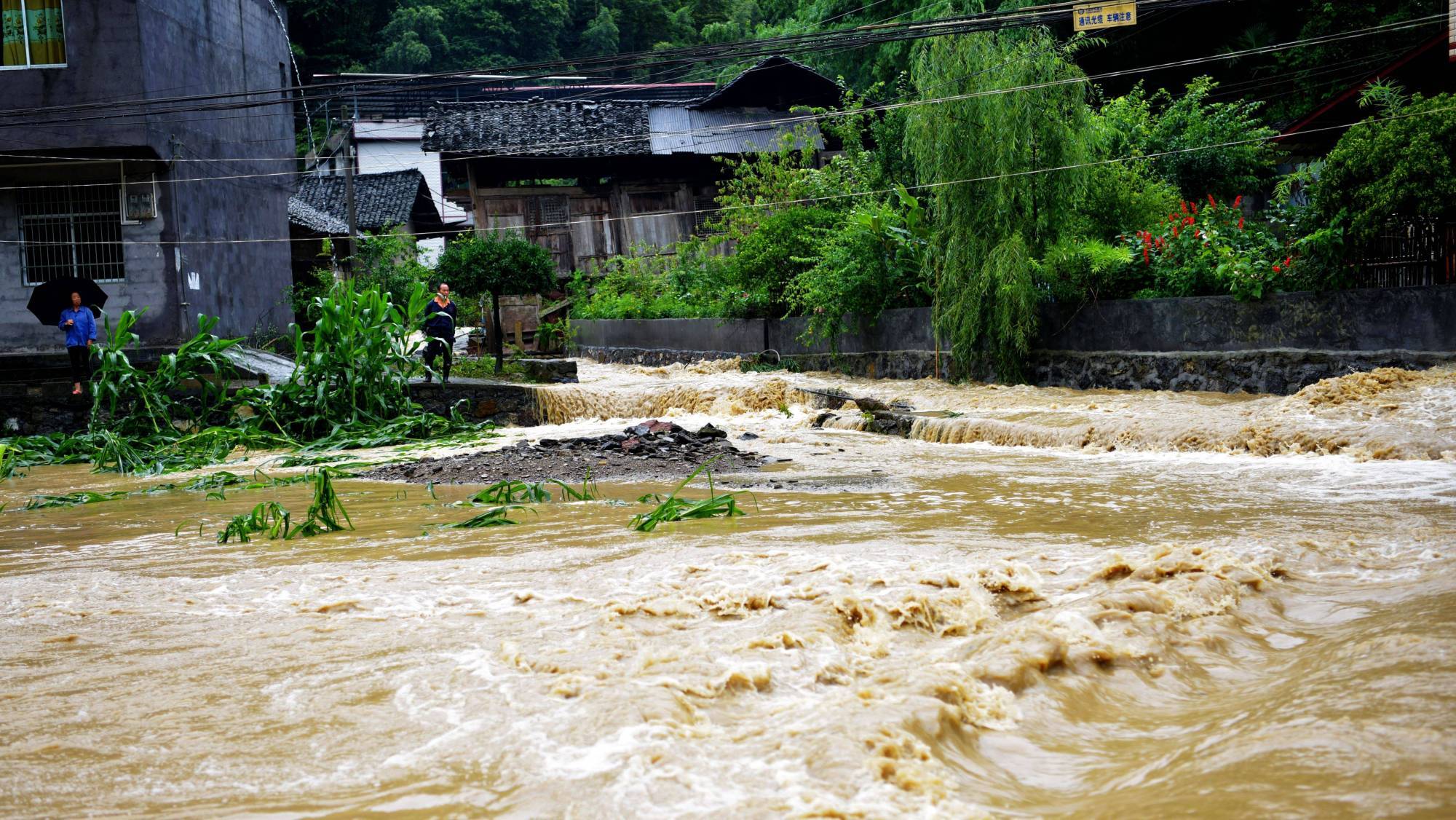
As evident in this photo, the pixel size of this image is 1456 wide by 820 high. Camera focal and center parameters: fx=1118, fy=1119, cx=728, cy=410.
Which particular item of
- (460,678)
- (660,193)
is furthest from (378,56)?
(460,678)

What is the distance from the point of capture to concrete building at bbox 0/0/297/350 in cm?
1731

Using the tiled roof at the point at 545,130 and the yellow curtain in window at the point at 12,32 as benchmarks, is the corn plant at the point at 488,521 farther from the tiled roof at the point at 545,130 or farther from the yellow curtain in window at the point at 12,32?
the tiled roof at the point at 545,130

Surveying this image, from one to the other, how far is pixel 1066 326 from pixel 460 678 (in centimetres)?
1178

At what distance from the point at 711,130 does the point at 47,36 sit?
1554 centimetres

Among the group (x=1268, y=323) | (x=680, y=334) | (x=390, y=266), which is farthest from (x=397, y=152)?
(x=1268, y=323)

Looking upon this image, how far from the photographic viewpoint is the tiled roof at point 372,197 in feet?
107

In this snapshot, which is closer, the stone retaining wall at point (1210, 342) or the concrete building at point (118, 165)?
the stone retaining wall at point (1210, 342)

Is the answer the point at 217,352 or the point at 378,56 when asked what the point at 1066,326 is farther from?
the point at 378,56

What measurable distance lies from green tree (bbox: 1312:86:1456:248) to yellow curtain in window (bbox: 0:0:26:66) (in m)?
18.4

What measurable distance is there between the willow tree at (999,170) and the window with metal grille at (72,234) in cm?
1304

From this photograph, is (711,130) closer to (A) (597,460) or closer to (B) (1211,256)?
(B) (1211,256)

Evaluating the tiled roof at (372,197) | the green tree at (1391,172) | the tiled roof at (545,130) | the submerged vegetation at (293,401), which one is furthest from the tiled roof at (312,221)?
the green tree at (1391,172)

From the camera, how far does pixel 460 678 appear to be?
356 centimetres

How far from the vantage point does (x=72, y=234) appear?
1830cm
